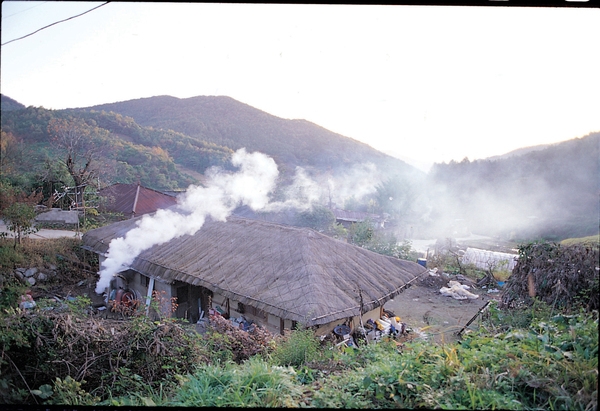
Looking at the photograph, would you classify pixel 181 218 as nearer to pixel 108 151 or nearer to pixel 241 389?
pixel 241 389

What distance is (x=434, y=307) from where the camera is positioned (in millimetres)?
14188

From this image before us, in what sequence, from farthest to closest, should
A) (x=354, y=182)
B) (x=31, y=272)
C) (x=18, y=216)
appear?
(x=354, y=182) → (x=31, y=272) → (x=18, y=216)

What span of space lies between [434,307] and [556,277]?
10576 mm

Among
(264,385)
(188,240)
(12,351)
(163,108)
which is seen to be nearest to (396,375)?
(264,385)

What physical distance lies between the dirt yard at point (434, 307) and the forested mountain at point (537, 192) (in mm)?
3226

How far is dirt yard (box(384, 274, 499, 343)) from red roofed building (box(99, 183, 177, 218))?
15.9 meters

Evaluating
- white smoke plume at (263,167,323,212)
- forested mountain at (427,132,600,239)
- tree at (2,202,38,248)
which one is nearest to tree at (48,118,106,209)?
tree at (2,202,38,248)

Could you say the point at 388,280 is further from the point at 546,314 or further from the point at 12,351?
the point at 12,351

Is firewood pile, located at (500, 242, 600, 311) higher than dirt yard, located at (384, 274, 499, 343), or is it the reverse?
firewood pile, located at (500, 242, 600, 311)

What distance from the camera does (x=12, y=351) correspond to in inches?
184

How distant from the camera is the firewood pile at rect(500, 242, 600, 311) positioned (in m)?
4.10

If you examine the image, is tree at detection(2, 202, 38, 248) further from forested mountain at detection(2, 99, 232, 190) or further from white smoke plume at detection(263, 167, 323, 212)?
white smoke plume at detection(263, 167, 323, 212)

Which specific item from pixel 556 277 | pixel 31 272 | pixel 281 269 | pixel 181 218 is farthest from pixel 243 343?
pixel 31 272

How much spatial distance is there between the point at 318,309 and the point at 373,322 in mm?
3130
